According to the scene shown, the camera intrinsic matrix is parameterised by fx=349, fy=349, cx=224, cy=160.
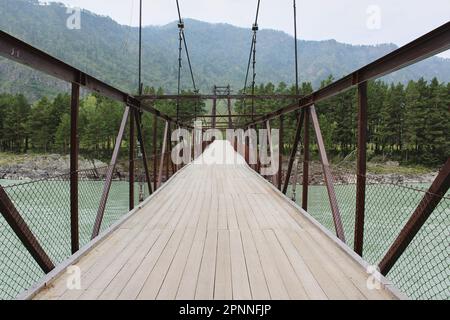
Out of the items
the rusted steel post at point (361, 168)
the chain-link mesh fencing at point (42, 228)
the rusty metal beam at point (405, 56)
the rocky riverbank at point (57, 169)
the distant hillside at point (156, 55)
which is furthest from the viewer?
the distant hillside at point (156, 55)

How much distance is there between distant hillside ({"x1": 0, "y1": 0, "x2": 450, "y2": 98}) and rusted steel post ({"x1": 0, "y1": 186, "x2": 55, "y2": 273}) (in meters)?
67.1

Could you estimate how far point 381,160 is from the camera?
39469mm

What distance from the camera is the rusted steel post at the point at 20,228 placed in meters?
1.41

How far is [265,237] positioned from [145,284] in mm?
1080

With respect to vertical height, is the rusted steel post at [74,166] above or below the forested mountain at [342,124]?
below

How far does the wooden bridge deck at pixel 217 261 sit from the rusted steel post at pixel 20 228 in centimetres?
12

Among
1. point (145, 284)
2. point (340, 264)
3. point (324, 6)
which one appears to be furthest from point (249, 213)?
point (324, 6)

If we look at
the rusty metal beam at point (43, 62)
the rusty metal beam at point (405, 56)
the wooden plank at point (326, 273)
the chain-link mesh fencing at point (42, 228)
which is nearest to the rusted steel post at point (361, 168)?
the rusty metal beam at point (405, 56)

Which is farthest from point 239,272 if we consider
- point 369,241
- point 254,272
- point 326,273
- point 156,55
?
point 156,55

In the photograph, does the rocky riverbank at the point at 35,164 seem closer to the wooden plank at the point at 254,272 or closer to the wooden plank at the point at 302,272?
the wooden plank at the point at 254,272

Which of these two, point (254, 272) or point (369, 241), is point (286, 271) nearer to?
point (254, 272)

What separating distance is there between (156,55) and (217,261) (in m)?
112
